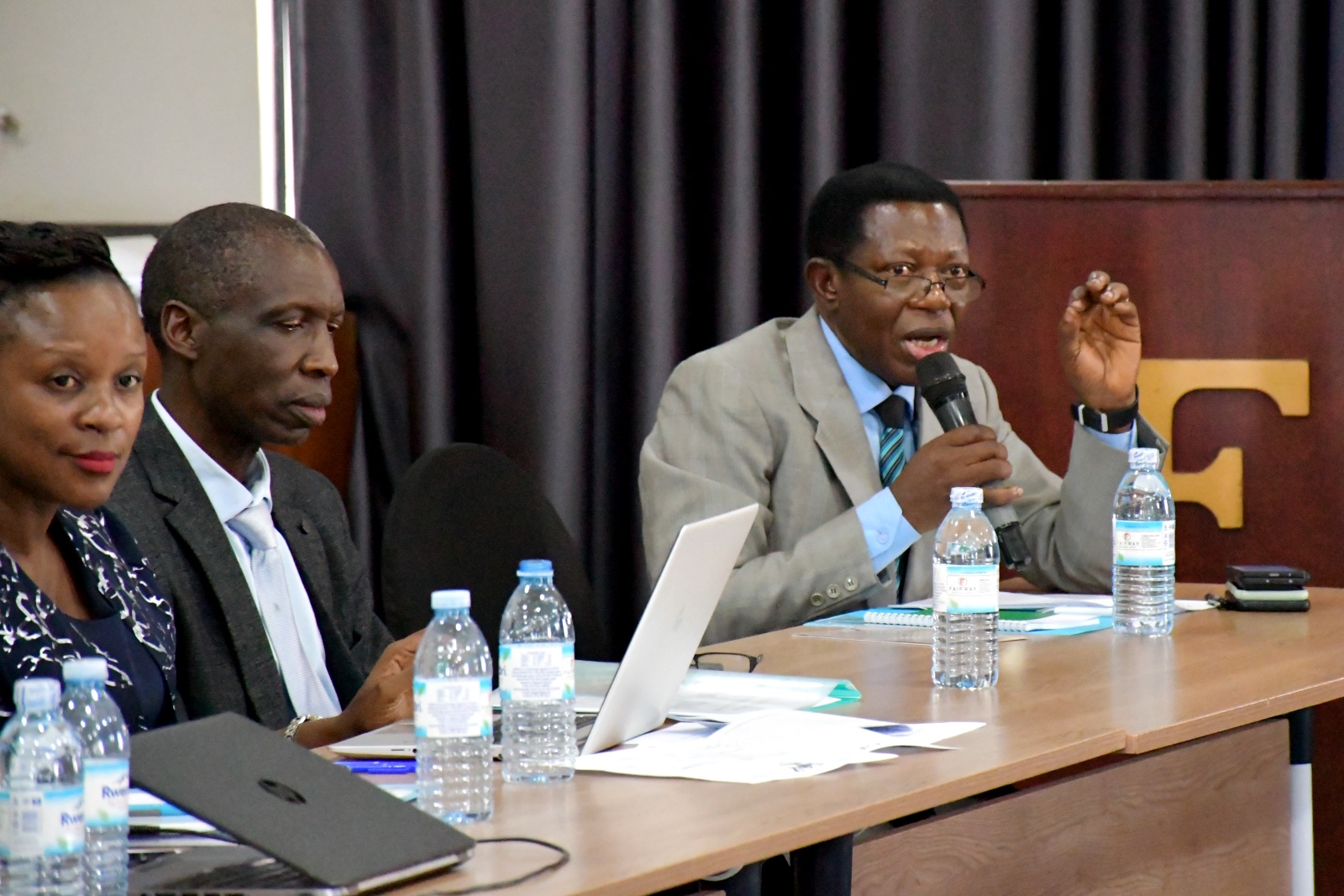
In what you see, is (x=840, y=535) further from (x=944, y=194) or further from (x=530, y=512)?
(x=944, y=194)

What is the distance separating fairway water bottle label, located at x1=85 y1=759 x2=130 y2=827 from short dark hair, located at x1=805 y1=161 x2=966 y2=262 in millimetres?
2072

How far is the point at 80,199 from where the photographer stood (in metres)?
4.31

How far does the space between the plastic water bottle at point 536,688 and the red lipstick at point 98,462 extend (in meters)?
0.48

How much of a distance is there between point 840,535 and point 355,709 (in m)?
1.04

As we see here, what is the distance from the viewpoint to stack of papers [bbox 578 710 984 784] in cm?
170

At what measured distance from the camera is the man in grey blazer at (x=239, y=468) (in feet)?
7.36

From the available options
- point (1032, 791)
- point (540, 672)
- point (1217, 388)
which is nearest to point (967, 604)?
point (1032, 791)

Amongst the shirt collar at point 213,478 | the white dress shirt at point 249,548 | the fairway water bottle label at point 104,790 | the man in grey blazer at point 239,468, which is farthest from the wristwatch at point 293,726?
the fairway water bottle label at point 104,790

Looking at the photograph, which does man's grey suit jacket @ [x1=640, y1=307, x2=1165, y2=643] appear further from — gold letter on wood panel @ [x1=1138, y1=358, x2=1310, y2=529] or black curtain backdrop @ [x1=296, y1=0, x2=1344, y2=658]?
black curtain backdrop @ [x1=296, y1=0, x2=1344, y2=658]

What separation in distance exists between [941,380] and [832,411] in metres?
0.33

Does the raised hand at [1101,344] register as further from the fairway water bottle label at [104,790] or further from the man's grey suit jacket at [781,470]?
the fairway water bottle label at [104,790]

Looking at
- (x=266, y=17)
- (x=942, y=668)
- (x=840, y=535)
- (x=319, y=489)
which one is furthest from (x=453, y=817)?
(x=266, y=17)

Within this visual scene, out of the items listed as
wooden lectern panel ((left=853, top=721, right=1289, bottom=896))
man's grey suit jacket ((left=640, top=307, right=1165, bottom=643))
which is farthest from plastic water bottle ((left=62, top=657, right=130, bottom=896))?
man's grey suit jacket ((left=640, top=307, right=1165, bottom=643))

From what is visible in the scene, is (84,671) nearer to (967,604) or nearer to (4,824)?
(4,824)
